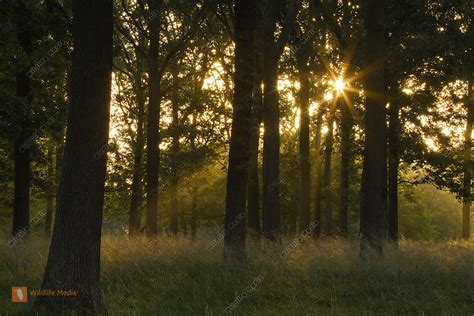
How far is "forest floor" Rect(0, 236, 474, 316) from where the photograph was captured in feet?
25.4

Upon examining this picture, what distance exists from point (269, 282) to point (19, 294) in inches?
182

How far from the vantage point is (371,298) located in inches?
328

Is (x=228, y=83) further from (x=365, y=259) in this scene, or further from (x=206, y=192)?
(x=206, y=192)

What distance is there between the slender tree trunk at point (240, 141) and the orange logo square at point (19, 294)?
4231 millimetres

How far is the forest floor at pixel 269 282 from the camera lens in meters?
7.73

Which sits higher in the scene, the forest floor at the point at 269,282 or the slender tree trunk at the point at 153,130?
the slender tree trunk at the point at 153,130

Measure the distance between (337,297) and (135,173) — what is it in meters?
16.2

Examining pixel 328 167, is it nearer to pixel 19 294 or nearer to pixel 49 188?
pixel 49 188

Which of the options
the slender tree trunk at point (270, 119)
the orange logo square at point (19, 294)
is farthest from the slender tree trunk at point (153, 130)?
the orange logo square at point (19, 294)

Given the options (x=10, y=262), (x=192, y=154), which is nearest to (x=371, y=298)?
(x=10, y=262)

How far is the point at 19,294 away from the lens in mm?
8477

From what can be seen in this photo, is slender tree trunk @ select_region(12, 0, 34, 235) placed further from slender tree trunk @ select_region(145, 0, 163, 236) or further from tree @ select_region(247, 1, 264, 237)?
tree @ select_region(247, 1, 264, 237)

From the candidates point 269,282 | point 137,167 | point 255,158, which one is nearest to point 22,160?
point 137,167

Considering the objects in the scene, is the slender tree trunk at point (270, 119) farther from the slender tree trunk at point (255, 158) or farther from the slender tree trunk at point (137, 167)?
the slender tree trunk at point (137, 167)
